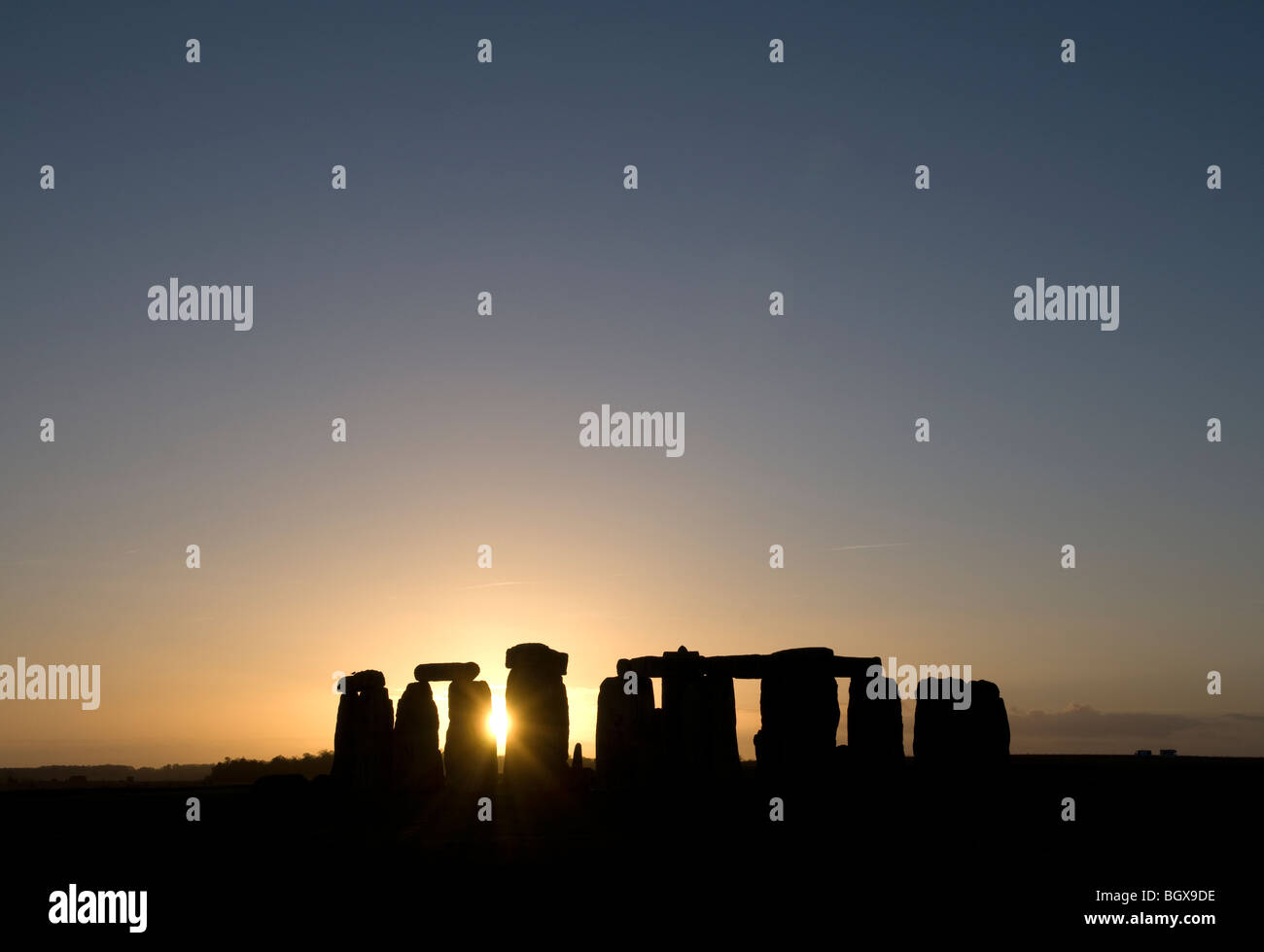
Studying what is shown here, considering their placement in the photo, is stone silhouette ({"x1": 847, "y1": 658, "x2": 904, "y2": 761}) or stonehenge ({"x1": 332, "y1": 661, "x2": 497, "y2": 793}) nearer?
stone silhouette ({"x1": 847, "y1": 658, "x2": 904, "y2": 761})

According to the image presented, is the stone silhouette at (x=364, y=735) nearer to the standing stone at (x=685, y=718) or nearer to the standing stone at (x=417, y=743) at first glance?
the standing stone at (x=417, y=743)

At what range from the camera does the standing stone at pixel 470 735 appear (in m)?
33.8

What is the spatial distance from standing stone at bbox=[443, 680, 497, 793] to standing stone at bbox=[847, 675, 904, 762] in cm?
1079

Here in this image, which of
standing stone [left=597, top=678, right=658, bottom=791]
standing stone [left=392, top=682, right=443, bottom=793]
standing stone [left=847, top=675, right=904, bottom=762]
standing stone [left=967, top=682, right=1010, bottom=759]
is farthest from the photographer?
standing stone [left=392, top=682, right=443, bottom=793]

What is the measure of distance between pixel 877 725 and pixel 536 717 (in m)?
9.15

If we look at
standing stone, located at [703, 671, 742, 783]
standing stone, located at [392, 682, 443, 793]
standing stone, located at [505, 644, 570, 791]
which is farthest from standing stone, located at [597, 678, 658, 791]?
standing stone, located at [392, 682, 443, 793]

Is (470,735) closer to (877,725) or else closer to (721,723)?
(721,723)

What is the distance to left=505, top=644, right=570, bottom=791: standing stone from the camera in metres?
32.0

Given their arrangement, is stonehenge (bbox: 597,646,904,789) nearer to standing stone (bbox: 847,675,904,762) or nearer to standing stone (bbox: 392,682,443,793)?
standing stone (bbox: 847,675,904,762)

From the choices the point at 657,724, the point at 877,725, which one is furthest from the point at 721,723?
the point at 877,725

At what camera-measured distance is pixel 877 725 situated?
26.9 meters

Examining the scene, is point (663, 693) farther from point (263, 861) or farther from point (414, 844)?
point (263, 861)
